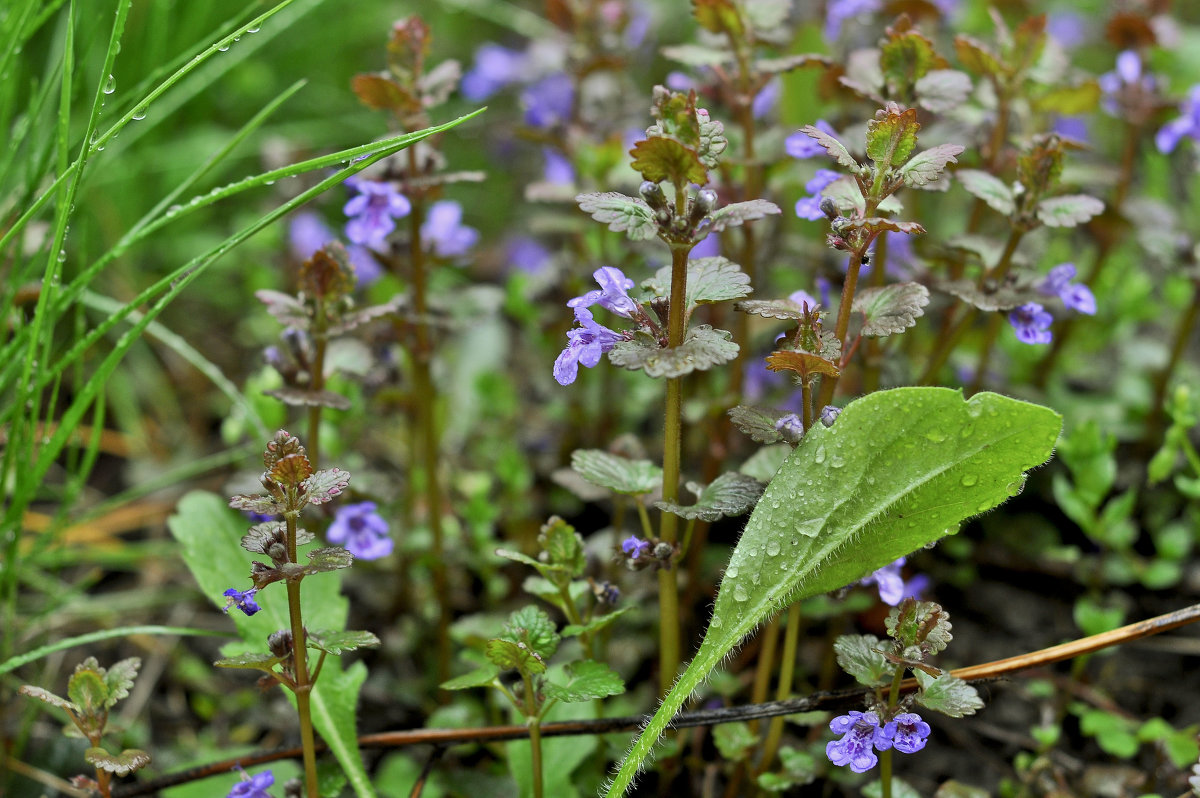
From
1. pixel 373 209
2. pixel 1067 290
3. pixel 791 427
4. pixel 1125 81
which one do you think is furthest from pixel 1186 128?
pixel 373 209

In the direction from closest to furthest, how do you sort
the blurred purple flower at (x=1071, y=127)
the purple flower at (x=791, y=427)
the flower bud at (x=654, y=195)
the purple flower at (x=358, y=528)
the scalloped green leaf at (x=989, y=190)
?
the flower bud at (x=654, y=195) < the purple flower at (x=791, y=427) < the scalloped green leaf at (x=989, y=190) < the purple flower at (x=358, y=528) < the blurred purple flower at (x=1071, y=127)

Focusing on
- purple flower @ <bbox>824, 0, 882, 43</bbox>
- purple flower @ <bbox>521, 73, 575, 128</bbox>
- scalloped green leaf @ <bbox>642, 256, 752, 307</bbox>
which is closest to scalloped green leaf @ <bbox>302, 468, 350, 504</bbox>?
scalloped green leaf @ <bbox>642, 256, 752, 307</bbox>

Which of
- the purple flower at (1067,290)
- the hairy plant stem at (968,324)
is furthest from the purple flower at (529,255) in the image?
the purple flower at (1067,290)

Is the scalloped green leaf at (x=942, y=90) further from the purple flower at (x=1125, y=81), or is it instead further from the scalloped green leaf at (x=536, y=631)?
the scalloped green leaf at (x=536, y=631)

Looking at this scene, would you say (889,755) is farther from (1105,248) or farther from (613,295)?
(1105,248)

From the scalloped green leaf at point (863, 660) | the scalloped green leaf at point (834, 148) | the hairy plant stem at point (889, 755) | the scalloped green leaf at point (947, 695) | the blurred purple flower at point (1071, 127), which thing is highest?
the scalloped green leaf at point (834, 148)

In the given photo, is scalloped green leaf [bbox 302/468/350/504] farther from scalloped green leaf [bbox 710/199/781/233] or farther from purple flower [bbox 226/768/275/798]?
scalloped green leaf [bbox 710/199/781/233]
